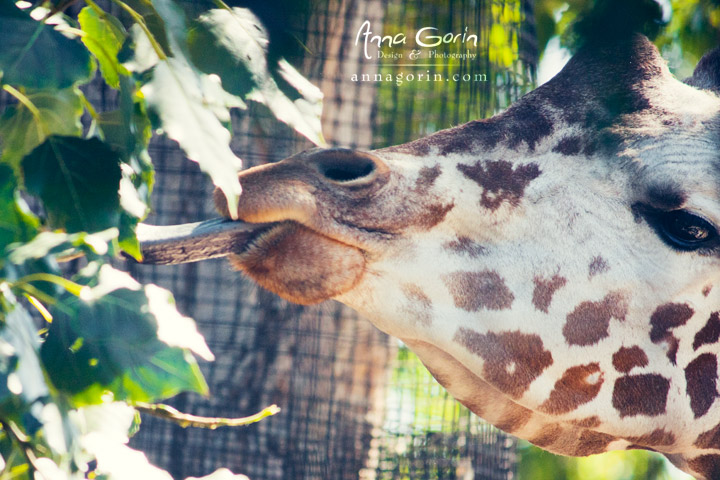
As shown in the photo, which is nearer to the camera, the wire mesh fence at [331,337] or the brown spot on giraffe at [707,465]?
the brown spot on giraffe at [707,465]

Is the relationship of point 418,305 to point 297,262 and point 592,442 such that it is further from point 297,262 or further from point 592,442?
point 592,442

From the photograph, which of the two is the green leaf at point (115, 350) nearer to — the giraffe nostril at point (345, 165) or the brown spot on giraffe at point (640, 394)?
the giraffe nostril at point (345, 165)

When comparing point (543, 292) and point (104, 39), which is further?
point (543, 292)

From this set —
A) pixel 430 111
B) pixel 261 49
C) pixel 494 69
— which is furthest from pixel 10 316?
pixel 430 111

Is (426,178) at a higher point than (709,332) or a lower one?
higher

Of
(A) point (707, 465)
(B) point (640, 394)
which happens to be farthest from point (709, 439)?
(B) point (640, 394)

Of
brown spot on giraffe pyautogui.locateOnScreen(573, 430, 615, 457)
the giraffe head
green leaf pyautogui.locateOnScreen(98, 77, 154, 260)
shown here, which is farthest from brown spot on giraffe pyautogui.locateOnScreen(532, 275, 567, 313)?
green leaf pyautogui.locateOnScreen(98, 77, 154, 260)

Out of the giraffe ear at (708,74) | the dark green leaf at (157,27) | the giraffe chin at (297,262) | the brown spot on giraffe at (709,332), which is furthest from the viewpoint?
the giraffe ear at (708,74)

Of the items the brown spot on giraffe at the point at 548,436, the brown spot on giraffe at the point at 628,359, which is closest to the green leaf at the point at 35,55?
the brown spot on giraffe at the point at 628,359

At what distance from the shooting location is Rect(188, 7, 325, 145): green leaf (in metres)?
0.77

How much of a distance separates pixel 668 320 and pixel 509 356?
1.04 feet

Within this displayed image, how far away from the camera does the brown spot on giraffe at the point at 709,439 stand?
54.3 inches

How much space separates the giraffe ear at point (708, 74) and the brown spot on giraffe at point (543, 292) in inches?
30.3

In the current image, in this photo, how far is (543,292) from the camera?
1249mm
